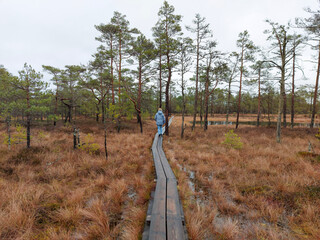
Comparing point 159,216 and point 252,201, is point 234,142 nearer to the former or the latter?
point 252,201

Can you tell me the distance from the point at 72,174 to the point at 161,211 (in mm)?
4303

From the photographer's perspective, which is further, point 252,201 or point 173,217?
point 252,201

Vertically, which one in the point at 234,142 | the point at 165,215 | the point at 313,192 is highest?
the point at 234,142

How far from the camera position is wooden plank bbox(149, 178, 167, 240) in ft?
7.78

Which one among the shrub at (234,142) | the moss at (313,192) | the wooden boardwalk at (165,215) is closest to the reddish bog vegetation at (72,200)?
the wooden boardwalk at (165,215)

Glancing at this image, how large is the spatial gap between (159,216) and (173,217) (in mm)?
306

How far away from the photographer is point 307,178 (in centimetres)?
448

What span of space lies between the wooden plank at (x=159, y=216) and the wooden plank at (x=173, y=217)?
0.11m

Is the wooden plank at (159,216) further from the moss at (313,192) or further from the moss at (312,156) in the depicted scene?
the moss at (312,156)

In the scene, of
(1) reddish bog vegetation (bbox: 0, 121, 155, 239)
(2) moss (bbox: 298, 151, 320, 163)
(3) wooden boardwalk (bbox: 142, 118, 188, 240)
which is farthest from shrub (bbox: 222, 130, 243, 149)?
(3) wooden boardwalk (bbox: 142, 118, 188, 240)

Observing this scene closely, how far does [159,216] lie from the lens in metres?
2.81

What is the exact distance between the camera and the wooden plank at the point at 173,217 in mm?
2378

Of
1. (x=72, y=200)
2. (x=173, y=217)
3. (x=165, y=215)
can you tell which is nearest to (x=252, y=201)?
(x=173, y=217)

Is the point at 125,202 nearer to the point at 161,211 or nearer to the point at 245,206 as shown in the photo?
the point at 161,211
